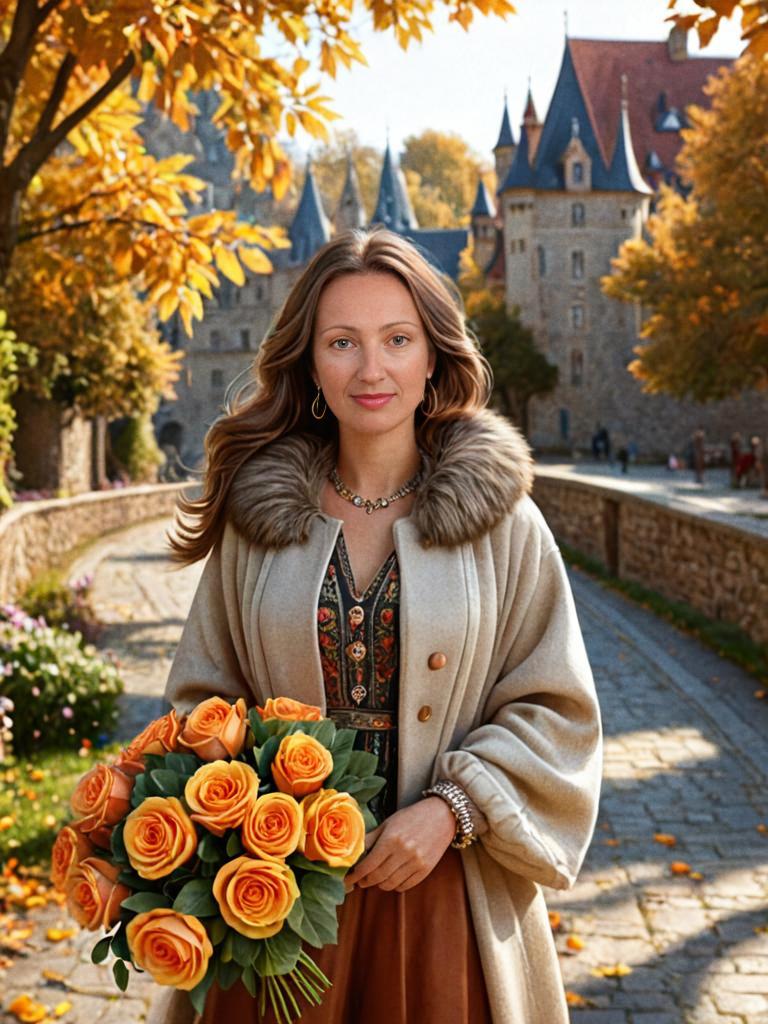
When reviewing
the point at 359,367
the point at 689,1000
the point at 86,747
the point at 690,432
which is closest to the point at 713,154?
the point at 86,747

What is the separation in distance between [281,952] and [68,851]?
1.43ft

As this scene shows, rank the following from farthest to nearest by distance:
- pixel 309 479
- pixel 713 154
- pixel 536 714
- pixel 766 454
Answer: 1. pixel 766 454
2. pixel 713 154
3. pixel 309 479
4. pixel 536 714

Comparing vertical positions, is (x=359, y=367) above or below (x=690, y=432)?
above

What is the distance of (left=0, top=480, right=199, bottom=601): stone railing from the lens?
37.8ft

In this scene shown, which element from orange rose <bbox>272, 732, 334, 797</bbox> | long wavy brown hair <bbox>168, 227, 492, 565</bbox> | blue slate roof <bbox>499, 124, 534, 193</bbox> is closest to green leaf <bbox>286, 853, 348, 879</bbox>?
orange rose <bbox>272, 732, 334, 797</bbox>

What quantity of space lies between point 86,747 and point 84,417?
16.2 metres

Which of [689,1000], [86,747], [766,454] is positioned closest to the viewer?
[689,1000]

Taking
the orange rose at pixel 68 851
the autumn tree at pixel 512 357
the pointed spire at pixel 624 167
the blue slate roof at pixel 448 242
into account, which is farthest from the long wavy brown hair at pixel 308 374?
the blue slate roof at pixel 448 242

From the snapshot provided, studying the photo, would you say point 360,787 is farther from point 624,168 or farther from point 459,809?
point 624,168

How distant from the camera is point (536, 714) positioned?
233 cm

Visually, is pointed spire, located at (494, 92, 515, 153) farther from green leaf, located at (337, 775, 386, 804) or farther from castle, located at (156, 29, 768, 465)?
green leaf, located at (337, 775, 386, 804)

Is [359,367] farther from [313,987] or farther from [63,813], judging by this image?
[63,813]

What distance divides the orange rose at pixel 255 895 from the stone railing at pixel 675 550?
7972 millimetres

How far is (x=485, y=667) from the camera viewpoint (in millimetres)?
2359
